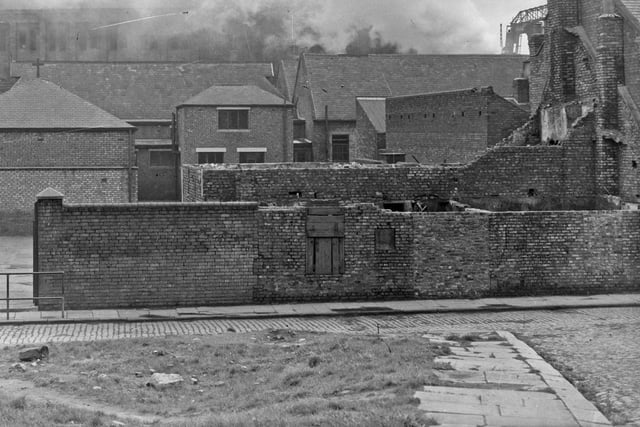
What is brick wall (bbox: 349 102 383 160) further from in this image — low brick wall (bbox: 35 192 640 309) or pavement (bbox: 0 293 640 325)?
pavement (bbox: 0 293 640 325)

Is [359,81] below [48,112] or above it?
above

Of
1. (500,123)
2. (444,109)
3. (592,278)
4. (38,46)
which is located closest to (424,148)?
(444,109)

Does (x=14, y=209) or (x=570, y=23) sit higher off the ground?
(x=570, y=23)

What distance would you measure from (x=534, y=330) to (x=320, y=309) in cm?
471

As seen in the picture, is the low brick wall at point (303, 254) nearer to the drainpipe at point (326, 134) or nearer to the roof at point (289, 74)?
the drainpipe at point (326, 134)

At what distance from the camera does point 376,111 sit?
163 feet

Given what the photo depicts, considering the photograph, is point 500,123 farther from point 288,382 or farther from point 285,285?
point 288,382

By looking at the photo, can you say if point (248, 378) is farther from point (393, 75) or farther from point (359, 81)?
point (393, 75)

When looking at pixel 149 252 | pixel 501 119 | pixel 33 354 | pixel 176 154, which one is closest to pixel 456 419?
pixel 33 354

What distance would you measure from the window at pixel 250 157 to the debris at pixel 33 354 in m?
35.2

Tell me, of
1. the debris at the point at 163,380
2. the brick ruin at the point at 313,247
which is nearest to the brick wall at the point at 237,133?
the brick ruin at the point at 313,247

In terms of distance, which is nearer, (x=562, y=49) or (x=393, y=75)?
(x=562, y=49)

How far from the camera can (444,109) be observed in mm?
39156

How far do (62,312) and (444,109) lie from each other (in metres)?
23.6
